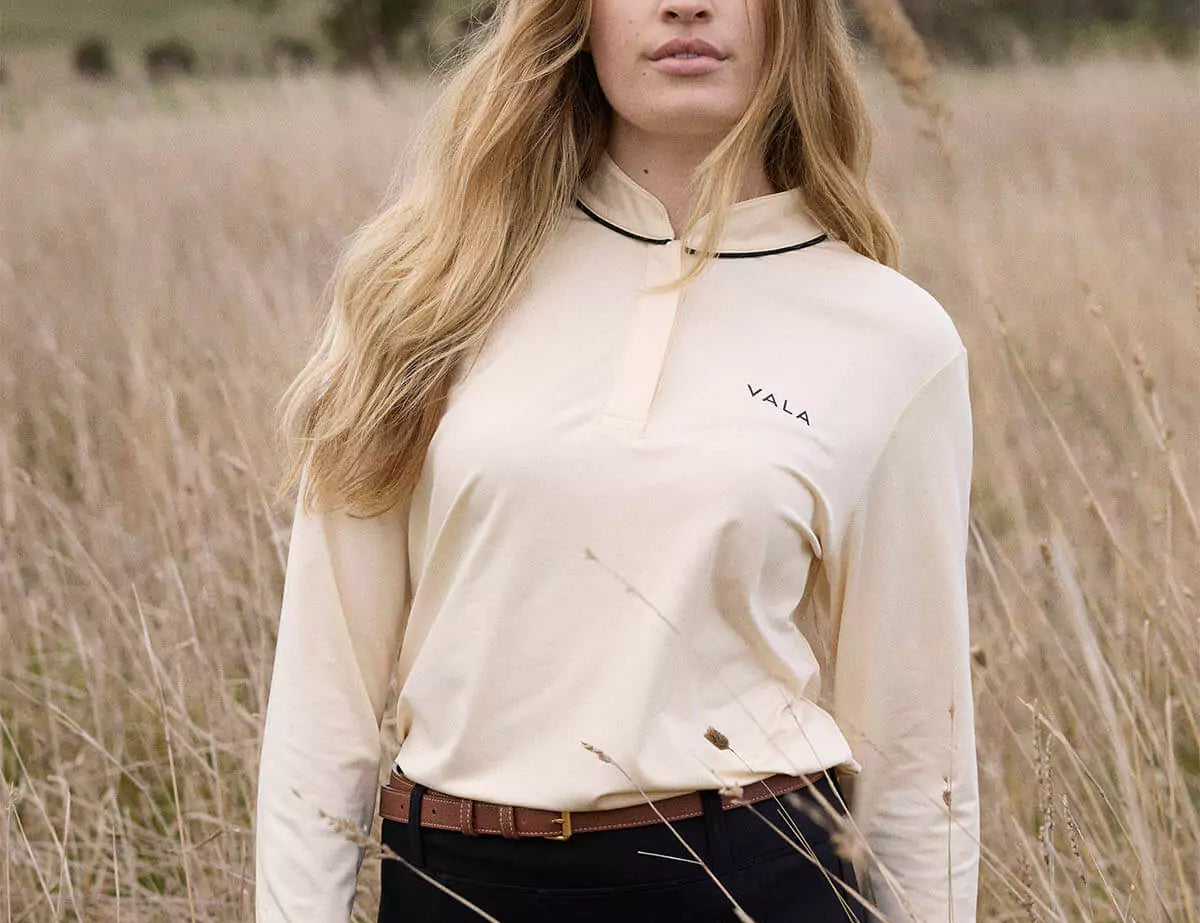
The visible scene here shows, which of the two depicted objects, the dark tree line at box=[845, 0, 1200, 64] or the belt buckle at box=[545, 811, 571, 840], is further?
the dark tree line at box=[845, 0, 1200, 64]

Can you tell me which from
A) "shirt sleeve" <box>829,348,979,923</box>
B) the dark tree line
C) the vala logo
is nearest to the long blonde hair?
the vala logo

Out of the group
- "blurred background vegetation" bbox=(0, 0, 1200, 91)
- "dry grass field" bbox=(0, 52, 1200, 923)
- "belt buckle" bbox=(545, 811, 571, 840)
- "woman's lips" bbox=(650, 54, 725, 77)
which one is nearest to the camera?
"belt buckle" bbox=(545, 811, 571, 840)

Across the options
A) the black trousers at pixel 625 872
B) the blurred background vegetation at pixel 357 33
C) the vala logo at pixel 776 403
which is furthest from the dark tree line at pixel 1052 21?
the black trousers at pixel 625 872

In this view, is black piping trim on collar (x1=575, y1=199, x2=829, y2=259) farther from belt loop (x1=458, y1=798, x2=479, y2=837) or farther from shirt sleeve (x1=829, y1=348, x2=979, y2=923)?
belt loop (x1=458, y1=798, x2=479, y2=837)

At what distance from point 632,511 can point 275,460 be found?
166cm

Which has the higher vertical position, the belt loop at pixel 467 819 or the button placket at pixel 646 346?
the button placket at pixel 646 346

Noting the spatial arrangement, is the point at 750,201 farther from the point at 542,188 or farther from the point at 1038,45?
the point at 1038,45

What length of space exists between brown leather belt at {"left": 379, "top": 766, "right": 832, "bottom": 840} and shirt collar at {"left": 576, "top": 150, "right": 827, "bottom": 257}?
57cm

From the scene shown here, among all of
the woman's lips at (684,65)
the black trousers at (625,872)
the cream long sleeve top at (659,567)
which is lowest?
the black trousers at (625,872)

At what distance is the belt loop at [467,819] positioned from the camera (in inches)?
55.1

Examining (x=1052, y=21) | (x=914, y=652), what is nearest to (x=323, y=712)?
(x=914, y=652)

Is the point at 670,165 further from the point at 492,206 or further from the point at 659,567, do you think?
the point at 659,567

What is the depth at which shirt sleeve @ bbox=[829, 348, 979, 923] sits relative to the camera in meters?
1.51

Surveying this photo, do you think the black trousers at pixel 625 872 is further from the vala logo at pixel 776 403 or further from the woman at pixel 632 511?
the vala logo at pixel 776 403
